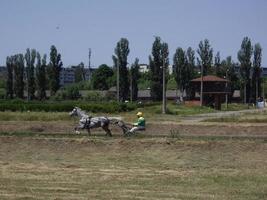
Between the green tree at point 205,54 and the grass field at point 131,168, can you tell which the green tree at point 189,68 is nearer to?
the green tree at point 205,54

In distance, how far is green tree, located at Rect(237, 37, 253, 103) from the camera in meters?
132

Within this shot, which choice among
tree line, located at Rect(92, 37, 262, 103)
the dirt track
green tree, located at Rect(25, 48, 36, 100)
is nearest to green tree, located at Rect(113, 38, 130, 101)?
tree line, located at Rect(92, 37, 262, 103)

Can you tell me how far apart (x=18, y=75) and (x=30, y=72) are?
16.0 feet

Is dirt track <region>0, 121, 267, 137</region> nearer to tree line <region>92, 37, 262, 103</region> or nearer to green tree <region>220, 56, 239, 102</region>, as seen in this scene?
tree line <region>92, 37, 262, 103</region>

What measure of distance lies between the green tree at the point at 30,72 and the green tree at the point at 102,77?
47.9 meters

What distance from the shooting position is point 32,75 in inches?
5266

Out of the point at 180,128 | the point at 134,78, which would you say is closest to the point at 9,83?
the point at 134,78

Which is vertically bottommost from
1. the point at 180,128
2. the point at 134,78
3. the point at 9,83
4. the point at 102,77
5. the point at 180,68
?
the point at 180,128

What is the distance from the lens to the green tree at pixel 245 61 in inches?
5177

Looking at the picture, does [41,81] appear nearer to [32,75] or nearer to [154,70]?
[32,75]

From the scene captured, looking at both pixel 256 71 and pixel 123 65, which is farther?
pixel 256 71

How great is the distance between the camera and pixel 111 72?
188875 mm

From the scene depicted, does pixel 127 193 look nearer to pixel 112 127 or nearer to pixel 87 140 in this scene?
pixel 87 140

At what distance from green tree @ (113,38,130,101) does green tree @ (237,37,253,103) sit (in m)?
24.6
